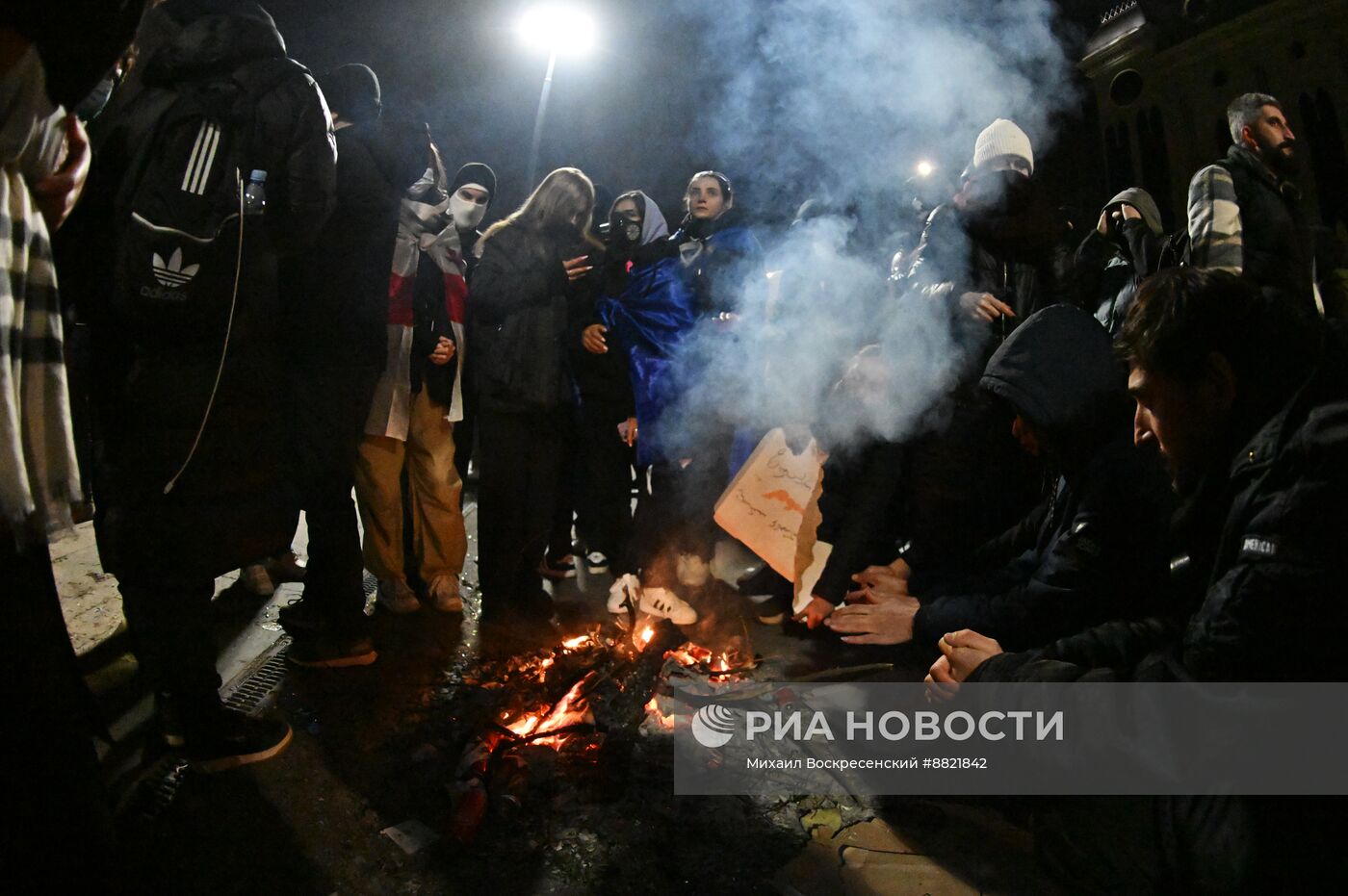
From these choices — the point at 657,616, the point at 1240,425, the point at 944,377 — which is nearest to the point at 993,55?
the point at 944,377

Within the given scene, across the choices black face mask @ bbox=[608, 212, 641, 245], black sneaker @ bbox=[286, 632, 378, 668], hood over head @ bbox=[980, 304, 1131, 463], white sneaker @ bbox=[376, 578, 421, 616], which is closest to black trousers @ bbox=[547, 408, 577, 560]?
white sneaker @ bbox=[376, 578, 421, 616]

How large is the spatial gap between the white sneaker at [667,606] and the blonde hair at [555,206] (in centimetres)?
247

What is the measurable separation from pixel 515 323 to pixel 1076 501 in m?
3.17

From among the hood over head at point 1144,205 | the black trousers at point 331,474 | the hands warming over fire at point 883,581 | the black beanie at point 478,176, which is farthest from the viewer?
the black beanie at point 478,176

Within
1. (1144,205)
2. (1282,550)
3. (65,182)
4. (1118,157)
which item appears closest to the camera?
(65,182)

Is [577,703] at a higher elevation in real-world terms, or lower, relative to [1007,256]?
lower

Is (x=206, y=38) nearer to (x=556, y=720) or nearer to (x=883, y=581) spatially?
(x=556, y=720)

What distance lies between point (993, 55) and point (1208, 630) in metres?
4.80

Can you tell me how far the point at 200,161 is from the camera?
232 centimetres

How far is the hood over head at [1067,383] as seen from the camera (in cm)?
260

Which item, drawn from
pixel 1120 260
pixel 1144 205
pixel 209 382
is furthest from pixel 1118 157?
pixel 209 382

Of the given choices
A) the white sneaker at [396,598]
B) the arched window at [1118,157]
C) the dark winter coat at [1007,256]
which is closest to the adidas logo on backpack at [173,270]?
the white sneaker at [396,598]

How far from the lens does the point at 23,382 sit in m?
1.37

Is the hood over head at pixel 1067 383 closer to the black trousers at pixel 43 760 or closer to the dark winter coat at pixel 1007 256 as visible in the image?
the dark winter coat at pixel 1007 256
